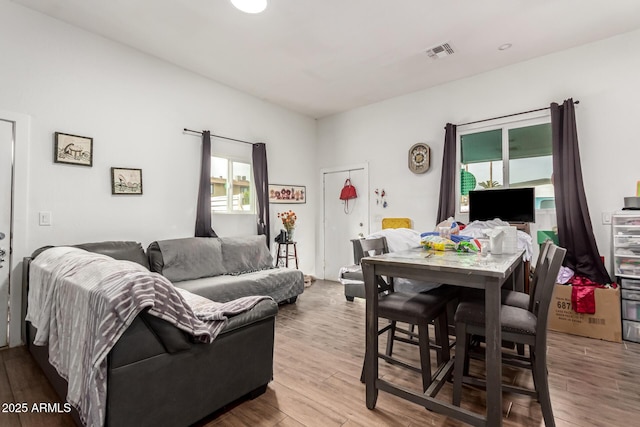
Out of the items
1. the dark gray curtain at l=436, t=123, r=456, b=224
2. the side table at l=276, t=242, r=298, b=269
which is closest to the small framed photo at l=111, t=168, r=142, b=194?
the side table at l=276, t=242, r=298, b=269

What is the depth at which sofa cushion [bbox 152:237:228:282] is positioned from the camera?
3.38 m

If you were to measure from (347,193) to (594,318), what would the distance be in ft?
11.6

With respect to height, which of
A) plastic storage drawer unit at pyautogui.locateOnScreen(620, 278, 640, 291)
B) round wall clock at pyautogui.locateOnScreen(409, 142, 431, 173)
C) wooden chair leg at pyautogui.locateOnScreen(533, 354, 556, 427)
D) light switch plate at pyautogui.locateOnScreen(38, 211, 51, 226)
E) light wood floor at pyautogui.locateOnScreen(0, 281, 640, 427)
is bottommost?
light wood floor at pyautogui.locateOnScreen(0, 281, 640, 427)

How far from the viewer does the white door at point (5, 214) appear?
2709 millimetres

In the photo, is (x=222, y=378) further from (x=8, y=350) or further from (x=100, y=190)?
(x=100, y=190)

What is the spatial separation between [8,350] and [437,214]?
4827 millimetres

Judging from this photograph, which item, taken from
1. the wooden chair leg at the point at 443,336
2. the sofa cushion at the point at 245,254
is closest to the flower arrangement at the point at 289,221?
the sofa cushion at the point at 245,254

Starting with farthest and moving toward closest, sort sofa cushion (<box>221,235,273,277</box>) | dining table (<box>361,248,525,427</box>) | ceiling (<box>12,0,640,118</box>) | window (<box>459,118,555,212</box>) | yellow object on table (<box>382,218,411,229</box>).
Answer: yellow object on table (<box>382,218,411,229</box>), sofa cushion (<box>221,235,273,277</box>), window (<box>459,118,555,212</box>), ceiling (<box>12,0,640,118</box>), dining table (<box>361,248,525,427</box>)

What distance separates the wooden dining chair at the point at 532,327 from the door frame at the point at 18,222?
11.8 ft

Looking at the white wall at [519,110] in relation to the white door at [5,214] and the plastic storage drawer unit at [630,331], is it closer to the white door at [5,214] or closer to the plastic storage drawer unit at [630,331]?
the plastic storage drawer unit at [630,331]

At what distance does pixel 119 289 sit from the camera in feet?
4.42

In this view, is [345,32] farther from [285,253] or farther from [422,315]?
[285,253]

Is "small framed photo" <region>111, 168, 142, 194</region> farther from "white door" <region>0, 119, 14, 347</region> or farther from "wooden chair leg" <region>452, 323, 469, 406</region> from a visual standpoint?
"wooden chair leg" <region>452, 323, 469, 406</region>

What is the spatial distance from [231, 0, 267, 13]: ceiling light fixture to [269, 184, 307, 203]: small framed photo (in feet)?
8.92
